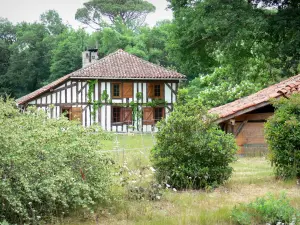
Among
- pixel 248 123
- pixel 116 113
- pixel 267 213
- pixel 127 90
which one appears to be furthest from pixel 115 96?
pixel 267 213

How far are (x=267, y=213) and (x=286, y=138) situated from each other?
347 centimetres

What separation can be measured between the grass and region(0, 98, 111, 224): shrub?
1.44ft

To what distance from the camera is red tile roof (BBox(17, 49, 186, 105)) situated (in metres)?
34.4

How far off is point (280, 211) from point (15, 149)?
14.4 ft

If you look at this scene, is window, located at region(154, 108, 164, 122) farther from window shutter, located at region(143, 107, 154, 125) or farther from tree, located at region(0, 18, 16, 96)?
tree, located at region(0, 18, 16, 96)

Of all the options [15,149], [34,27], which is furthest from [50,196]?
[34,27]

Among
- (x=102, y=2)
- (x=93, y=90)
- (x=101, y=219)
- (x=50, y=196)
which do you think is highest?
(x=102, y=2)

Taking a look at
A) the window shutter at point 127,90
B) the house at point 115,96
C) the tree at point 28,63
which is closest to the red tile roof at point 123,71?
A: the house at point 115,96

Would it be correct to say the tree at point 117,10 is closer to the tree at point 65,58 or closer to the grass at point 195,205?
the tree at point 65,58

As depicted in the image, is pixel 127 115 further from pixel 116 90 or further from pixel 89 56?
pixel 89 56

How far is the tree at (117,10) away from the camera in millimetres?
71938

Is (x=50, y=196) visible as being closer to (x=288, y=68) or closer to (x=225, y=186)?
(x=225, y=186)

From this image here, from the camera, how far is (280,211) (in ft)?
Result: 24.2

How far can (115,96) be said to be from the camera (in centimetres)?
3569
